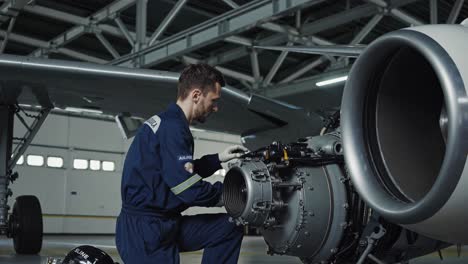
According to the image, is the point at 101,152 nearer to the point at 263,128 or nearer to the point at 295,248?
the point at 263,128

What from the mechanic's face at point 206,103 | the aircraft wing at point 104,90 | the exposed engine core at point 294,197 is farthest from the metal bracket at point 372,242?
the aircraft wing at point 104,90

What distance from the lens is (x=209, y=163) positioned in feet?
12.1

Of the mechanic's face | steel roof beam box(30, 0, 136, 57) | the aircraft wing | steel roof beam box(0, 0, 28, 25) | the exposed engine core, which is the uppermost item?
steel roof beam box(30, 0, 136, 57)

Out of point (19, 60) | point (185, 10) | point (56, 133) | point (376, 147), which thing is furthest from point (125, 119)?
point (56, 133)

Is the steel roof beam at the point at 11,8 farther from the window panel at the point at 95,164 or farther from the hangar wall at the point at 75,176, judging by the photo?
the window panel at the point at 95,164

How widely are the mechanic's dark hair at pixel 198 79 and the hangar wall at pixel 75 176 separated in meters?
19.4

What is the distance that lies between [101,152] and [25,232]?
16.0 m

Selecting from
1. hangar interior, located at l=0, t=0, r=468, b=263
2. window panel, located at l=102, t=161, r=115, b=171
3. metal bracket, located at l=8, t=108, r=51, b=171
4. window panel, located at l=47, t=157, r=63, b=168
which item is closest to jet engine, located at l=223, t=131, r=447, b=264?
hangar interior, located at l=0, t=0, r=468, b=263

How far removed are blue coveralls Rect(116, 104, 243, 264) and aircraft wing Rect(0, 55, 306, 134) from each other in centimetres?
300

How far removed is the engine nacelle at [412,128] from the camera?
2.05 meters

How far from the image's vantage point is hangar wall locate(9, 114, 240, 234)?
22.0 metres

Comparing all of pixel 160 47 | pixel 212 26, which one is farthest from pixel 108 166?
pixel 212 26

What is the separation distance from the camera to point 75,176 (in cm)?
2305

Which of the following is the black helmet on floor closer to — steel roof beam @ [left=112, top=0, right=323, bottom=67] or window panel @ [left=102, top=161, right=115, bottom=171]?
steel roof beam @ [left=112, top=0, right=323, bottom=67]
